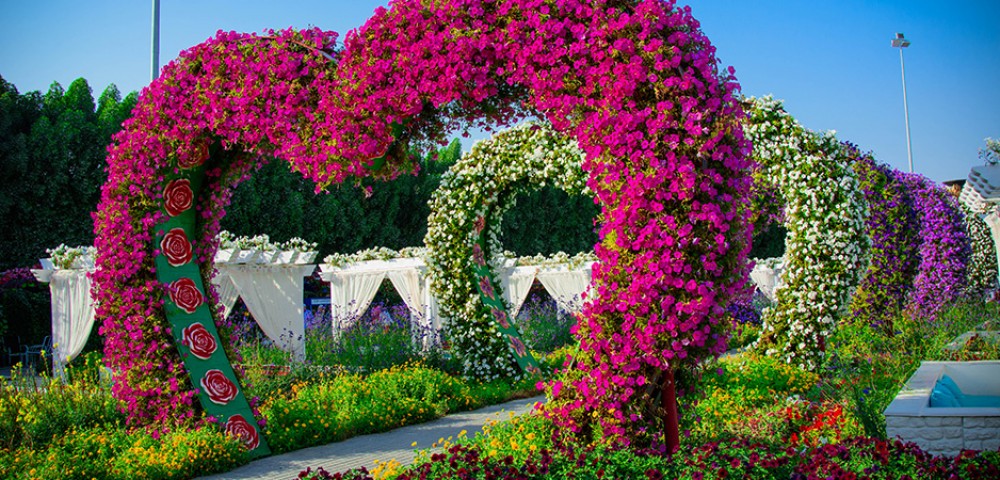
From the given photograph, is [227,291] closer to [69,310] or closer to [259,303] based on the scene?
[259,303]

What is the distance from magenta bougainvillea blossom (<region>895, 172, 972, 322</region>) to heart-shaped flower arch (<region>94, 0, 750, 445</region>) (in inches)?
414

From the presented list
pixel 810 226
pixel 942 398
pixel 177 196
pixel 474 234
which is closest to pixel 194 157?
pixel 177 196

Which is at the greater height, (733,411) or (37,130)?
(37,130)

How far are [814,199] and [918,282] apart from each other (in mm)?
5963

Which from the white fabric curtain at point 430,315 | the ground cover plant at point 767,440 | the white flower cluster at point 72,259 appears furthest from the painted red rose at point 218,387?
the white fabric curtain at point 430,315

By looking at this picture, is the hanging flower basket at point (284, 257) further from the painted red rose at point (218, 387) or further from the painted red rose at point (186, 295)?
the painted red rose at point (218, 387)

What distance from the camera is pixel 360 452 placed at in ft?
22.5

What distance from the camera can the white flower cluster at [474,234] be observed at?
9.85m

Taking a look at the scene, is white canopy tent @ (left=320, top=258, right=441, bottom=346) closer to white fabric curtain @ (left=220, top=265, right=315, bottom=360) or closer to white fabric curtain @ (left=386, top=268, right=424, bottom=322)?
white fabric curtain @ (left=386, top=268, right=424, bottom=322)

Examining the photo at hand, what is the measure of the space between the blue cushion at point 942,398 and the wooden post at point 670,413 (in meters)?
2.54

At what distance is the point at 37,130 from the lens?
46.3 feet

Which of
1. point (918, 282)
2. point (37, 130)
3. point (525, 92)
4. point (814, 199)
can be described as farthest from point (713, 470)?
point (37, 130)

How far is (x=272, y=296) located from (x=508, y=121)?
7386 millimetres

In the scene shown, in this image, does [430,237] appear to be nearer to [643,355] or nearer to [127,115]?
[643,355]
